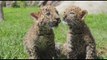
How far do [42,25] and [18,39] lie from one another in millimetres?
2537

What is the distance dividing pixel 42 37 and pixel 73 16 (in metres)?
0.61

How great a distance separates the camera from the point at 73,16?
23.3 feet

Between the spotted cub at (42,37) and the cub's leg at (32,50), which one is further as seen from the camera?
the cub's leg at (32,50)

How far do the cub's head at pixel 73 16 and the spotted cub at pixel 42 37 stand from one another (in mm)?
257

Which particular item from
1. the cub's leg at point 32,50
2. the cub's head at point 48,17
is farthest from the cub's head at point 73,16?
the cub's leg at point 32,50

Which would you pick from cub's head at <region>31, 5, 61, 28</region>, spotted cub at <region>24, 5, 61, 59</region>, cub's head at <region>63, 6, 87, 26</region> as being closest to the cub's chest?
spotted cub at <region>24, 5, 61, 59</region>

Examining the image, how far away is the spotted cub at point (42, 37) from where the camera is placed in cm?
691

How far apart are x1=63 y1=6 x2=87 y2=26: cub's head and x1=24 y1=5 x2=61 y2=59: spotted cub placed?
0.26 meters

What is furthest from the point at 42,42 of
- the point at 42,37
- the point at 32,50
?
the point at 32,50

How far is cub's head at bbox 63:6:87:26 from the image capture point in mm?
7055

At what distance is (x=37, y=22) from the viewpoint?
7059 mm

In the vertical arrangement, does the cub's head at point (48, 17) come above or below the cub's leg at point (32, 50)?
above

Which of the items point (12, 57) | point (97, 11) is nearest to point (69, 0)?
point (97, 11)

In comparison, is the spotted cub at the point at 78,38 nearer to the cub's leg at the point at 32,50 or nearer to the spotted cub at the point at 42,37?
the spotted cub at the point at 42,37
